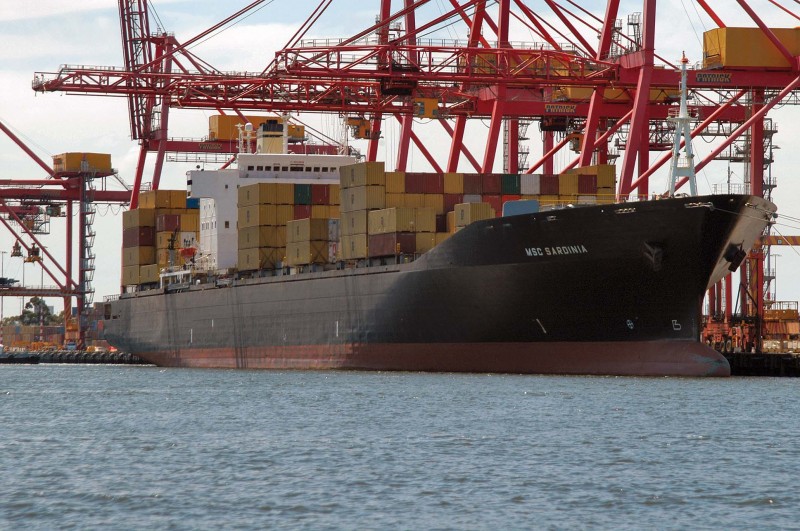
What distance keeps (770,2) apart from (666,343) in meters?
15.7

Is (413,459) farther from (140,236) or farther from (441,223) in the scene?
(140,236)

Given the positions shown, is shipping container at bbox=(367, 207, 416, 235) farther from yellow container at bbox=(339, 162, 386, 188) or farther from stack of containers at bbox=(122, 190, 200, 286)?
stack of containers at bbox=(122, 190, 200, 286)

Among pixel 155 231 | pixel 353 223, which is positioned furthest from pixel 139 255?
pixel 353 223

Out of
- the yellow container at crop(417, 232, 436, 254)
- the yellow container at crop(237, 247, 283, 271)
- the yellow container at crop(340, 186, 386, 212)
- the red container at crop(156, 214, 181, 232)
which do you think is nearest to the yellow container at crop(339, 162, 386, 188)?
the yellow container at crop(340, 186, 386, 212)

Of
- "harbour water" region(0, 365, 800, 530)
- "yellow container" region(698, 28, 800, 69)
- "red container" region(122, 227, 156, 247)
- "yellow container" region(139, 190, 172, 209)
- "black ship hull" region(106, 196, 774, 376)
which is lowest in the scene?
"harbour water" region(0, 365, 800, 530)

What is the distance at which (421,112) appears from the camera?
5141 centimetres

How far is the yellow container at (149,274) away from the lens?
63375 mm

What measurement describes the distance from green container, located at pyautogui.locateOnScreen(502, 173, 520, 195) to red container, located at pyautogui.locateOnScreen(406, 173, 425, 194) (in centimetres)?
294

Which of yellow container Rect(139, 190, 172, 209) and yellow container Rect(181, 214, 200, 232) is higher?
yellow container Rect(139, 190, 172, 209)

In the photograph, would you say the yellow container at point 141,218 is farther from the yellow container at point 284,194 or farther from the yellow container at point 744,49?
the yellow container at point 744,49

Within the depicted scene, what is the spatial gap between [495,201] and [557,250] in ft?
27.6

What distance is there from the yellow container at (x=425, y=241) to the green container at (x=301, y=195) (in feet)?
29.9

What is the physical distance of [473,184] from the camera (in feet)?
159

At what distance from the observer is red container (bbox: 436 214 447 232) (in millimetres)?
47188
